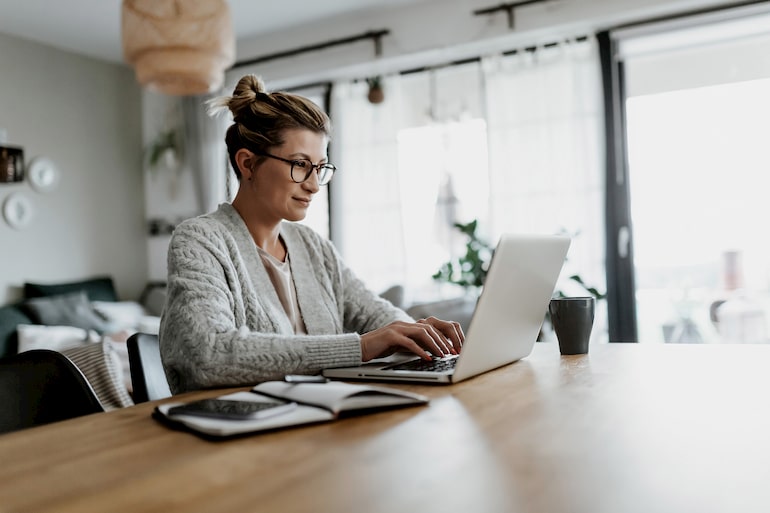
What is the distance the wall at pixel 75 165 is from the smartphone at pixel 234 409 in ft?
16.0

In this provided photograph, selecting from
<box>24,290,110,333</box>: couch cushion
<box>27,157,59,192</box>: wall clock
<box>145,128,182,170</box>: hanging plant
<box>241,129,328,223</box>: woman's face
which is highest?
<box>145,128,182,170</box>: hanging plant

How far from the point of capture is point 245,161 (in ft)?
5.78

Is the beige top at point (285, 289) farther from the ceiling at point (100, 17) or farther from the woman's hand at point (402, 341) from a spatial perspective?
the ceiling at point (100, 17)

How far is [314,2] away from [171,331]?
3.94 meters

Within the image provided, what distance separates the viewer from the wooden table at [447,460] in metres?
0.57

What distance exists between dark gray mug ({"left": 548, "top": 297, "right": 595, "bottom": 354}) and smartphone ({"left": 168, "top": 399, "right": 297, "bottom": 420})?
0.76 metres

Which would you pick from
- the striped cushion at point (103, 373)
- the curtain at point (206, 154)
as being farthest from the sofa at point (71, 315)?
the striped cushion at point (103, 373)

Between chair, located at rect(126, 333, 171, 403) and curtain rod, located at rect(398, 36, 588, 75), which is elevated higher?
curtain rod, located at rect(398, 36, 588, 75)

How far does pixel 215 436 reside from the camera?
79 centimetres

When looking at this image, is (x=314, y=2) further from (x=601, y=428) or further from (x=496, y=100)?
(x=601, y=428)

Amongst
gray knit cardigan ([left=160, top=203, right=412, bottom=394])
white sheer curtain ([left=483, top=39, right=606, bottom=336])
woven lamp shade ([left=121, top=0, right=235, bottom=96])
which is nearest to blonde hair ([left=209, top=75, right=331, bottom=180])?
gray knit cardigan ([left=160, top=203, right=412, bottom=394])

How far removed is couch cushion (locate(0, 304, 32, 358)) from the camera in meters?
4.62

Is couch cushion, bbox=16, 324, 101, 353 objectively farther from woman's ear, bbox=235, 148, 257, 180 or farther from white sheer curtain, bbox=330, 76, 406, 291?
woman's ear, bbox=235, 148, 257, 180

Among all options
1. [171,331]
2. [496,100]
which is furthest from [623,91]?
[171,331]
